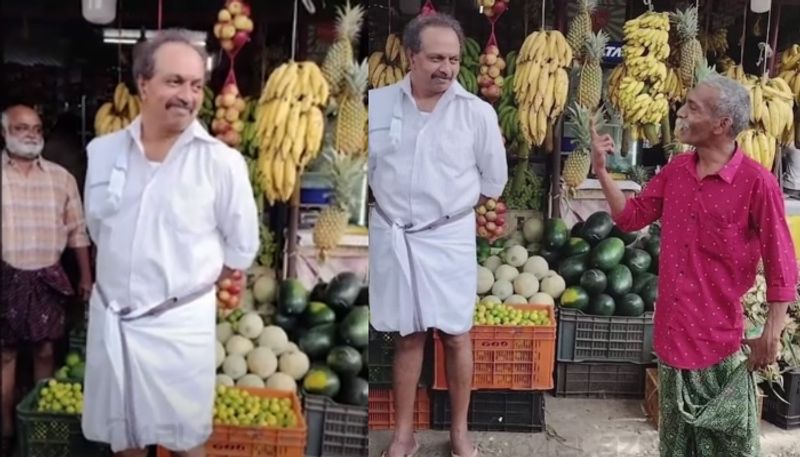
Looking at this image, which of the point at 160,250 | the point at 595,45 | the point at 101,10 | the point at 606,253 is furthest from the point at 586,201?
the point at 101,10

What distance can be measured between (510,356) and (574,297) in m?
0.34

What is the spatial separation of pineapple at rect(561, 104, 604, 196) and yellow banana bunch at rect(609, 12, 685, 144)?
111mm

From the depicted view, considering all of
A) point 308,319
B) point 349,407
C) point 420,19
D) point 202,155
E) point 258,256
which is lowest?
point 349,407

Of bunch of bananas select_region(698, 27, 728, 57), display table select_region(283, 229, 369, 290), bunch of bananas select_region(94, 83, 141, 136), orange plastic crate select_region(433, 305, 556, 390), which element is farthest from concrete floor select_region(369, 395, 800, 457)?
bunch of bananas select_region(94, 83, 141, 136)

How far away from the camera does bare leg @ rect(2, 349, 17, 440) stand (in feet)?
8.81

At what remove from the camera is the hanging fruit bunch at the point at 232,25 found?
2.55 m

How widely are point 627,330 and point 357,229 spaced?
126 centimetres

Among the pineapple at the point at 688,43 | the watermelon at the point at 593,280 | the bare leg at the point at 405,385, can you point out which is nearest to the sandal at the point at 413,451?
the bare leg at the point at 405,385

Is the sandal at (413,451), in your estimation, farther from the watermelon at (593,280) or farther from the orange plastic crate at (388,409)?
the watermelon at (593,280)

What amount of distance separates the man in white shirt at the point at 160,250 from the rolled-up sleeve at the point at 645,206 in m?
1.37

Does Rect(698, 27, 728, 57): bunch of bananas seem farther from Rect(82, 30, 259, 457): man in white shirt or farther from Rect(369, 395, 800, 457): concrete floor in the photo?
Rect(82, 30, 259, 457): man in white shirt

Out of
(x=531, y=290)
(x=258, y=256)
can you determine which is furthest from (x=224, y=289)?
(x=531, y=290)

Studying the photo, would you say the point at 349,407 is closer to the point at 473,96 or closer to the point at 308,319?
the point at 308,319

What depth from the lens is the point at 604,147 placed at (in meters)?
3.10
